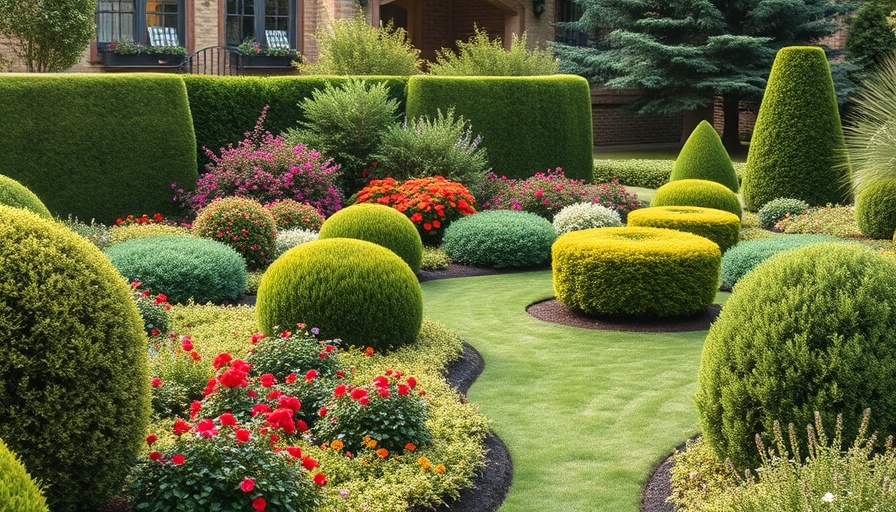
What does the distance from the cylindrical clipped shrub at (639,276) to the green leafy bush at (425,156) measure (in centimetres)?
554

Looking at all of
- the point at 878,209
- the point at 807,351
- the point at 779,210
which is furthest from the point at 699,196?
the point at 807,351

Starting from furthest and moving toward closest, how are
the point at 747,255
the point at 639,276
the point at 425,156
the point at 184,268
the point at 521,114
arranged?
the point at 521,114
the point at 425,156
the point at 747,255
the point at 184,268
the point at 639,276

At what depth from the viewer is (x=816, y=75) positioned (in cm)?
1602

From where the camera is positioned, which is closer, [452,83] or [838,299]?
[838,299]

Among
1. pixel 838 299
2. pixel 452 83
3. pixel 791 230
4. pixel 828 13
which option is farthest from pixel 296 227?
pixel 828 13

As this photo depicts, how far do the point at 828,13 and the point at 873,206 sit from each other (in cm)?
1570

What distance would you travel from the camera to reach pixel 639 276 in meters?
9.66

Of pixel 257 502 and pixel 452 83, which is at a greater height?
pixel 452 83

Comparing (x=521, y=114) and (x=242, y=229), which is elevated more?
(x=521, y=114)

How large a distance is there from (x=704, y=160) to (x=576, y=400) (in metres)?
10.7

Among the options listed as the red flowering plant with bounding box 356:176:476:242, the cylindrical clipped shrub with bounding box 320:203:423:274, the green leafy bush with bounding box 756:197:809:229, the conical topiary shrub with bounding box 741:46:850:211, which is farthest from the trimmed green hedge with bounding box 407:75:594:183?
the cylindrical clipped shrub with bounding box 320:203:423:274

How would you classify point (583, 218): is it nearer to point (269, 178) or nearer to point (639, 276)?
point (269, 178)

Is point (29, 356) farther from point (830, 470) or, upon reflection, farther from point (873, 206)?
point (873, 206)

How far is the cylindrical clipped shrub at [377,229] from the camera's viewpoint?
37.2 feet
